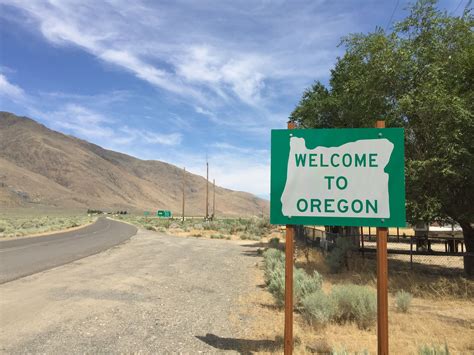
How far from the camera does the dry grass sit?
6164 millimetres

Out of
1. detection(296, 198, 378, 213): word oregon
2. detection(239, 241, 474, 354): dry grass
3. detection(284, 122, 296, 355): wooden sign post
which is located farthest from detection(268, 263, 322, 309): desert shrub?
detection(296, 198, 378, 213): word oregon

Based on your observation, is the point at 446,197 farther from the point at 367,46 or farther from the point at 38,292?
the point at 38,292

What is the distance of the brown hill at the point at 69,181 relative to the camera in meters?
122

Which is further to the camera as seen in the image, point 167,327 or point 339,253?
point 339,253

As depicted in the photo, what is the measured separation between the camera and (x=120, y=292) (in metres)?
10.0

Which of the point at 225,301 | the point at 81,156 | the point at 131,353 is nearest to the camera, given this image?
the point at 131,353

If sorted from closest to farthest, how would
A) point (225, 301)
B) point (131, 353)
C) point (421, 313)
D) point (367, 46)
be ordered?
point (131, 353) < point (421, 313) < point (225, 301) < point (367, 46)

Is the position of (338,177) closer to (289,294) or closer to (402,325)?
(289,294)

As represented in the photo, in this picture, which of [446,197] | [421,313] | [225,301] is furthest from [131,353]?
[446,197]

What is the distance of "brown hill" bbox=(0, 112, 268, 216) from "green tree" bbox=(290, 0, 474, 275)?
353 feet

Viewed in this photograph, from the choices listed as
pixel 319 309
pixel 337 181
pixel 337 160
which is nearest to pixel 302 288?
pixel 319 309

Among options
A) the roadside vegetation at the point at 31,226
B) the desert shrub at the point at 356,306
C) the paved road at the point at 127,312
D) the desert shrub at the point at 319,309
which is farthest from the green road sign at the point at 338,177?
the roadside vegetation at the point at 31,226

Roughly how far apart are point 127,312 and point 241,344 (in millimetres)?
2805

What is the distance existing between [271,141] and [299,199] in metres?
0.84
